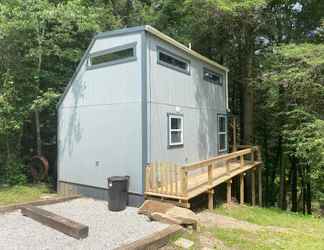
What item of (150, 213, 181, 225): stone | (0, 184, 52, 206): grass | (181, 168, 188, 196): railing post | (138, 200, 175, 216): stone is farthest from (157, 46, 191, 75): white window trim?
(0, 184, 52, 206): grass

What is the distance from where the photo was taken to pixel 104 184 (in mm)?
9414

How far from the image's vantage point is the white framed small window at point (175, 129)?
31.5ft

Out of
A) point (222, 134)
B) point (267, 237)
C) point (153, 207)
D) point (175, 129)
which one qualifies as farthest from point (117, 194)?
point (222, 134)

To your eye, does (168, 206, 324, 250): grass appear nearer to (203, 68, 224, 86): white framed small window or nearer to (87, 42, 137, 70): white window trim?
(87, 42, 137, 70): white window trim

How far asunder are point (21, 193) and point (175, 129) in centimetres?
520

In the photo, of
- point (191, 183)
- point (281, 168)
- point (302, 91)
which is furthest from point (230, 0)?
point (281, 168)

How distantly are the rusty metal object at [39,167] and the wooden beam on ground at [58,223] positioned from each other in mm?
4738

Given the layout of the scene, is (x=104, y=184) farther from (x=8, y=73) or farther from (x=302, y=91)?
(x=302, y=91)

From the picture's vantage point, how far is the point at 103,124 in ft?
31.3

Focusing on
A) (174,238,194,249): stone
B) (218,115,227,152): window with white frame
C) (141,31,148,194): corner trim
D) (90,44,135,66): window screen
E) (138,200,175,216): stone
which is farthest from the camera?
(218,115,227,152): window with white frame

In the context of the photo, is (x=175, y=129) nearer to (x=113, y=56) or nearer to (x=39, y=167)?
(x=113, y=56)

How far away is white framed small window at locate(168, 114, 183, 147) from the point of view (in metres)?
9.60

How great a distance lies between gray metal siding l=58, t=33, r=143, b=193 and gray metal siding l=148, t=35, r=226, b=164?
0.46 m

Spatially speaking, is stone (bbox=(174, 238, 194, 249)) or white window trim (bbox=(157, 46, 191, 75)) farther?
white window trim (bbox=(157, 46, 191, 75))
